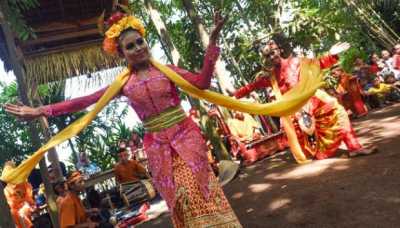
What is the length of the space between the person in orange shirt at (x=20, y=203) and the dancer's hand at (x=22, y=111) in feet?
15.1

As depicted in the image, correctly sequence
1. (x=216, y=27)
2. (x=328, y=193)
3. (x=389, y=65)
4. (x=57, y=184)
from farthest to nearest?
1. (x=389, y=65)
2. (x=57, y=184)
3. (x=328, y=193)
4. (x=216, y=27)

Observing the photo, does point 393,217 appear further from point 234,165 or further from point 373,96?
point 373,96

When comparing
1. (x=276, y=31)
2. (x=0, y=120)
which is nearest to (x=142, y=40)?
(x=276, y=31)

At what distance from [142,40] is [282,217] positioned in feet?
6.32

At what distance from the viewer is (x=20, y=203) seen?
7.00 meters

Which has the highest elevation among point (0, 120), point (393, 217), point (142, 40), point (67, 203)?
point (0, 120)

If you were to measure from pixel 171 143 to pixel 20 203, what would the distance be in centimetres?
551

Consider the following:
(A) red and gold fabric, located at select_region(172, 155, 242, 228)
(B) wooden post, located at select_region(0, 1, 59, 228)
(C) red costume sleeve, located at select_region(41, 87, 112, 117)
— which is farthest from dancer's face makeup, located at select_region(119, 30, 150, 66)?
(B) wooden post, located at select_region(0, 1, 59, 228)

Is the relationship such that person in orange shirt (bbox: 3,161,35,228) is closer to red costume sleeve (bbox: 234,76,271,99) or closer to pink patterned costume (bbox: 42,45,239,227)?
red costume sleeve (bbox: 234,76,271,99)

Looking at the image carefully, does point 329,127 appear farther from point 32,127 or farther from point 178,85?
point 32,127

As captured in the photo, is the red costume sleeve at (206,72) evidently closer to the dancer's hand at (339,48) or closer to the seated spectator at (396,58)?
the dancer's hand at (339,48)

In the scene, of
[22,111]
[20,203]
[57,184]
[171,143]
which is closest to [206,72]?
[171,143]

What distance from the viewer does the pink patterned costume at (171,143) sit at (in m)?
2.55

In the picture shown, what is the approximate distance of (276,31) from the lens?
1170cm
